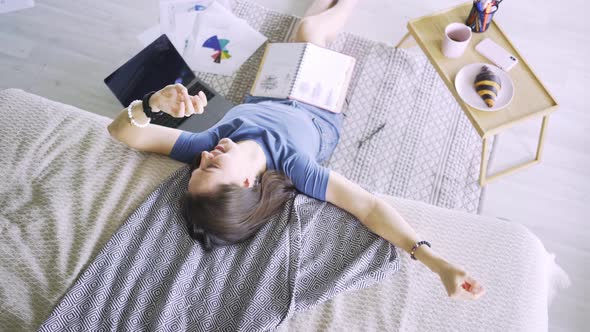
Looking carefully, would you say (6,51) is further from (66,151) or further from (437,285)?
(437,285)

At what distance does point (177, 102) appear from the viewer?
1.19 m

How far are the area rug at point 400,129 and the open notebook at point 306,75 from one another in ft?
0.53

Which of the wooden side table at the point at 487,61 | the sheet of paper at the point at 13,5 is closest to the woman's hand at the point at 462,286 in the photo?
the wooden side table at the point at 487,61

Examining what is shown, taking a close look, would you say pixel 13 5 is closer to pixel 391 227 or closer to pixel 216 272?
pixel 216 272

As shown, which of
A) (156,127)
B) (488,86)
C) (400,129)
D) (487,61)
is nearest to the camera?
(156,127)

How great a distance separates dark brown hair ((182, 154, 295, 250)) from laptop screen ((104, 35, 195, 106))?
25.4 inches

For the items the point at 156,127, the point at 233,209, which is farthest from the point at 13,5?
the point at 233,209

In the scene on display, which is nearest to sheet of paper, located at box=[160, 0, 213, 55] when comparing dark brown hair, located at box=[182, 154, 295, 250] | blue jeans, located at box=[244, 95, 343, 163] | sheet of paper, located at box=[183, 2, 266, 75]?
sheet of paper, located at box=[183, 2, 266, 75]

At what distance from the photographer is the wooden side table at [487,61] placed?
1.46m

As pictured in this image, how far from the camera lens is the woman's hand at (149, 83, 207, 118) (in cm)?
116

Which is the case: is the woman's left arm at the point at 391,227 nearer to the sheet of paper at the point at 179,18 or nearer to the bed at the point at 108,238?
the bed at the point at 108,238

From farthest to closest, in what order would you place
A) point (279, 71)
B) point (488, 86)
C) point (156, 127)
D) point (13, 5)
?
1. point (13, 5)
2. point (279, 71)
3. point (488, 86)
4. point (156, 127)

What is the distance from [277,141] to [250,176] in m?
0.17

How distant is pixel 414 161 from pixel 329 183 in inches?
23.7
